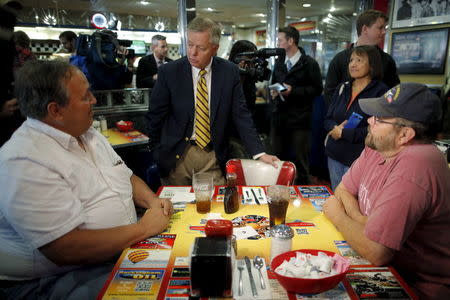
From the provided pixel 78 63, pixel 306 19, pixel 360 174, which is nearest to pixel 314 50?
pixel 306 19

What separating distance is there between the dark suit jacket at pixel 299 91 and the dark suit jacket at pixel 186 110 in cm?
174

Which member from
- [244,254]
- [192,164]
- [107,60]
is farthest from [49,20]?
[244,254]

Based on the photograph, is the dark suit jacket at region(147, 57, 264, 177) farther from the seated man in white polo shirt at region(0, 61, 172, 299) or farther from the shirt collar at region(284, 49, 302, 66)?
the shirt collar at region(284, 49, 302, 66)

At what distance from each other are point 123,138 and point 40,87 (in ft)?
6.92

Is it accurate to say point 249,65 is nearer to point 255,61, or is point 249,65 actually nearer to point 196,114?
point 255,61

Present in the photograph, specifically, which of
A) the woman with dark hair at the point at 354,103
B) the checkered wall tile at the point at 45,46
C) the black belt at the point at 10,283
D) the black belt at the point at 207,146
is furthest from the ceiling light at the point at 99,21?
the black belt at the point at 10,283

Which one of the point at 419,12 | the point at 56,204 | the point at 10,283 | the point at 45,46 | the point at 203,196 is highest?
the point at 419,12

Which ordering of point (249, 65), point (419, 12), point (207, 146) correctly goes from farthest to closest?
point (419, 12)
point (249, 65)
point (207, 146)

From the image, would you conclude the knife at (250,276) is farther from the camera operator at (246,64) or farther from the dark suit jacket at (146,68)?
the dark suit jacket at (146,68)

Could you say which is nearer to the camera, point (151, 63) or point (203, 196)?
point (203, 196)

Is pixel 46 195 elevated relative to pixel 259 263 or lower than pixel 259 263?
elevated

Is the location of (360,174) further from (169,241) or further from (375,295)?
(169,241)

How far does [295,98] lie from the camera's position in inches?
170

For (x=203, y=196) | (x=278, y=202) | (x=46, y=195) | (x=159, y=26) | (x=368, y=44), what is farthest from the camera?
(x=159, y=26)
